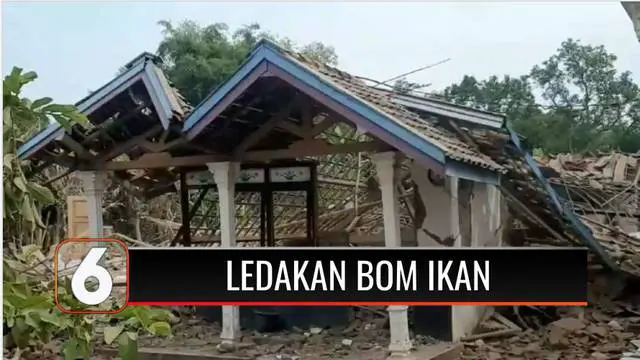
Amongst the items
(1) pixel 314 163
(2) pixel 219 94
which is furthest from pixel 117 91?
(1) pixel 314 163

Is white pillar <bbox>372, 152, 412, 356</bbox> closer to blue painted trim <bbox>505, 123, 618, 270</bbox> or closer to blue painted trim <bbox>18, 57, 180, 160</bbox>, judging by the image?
blue painted trim <bbox>505, 123, 618, 270</bbox>

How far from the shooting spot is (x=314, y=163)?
23.5 feet

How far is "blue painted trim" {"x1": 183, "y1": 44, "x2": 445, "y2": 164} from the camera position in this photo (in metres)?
5.26

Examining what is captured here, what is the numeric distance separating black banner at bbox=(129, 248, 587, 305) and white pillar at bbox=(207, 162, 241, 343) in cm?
226

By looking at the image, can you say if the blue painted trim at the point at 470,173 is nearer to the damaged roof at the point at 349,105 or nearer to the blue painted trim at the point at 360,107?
the damaged roof at the point at 349,105

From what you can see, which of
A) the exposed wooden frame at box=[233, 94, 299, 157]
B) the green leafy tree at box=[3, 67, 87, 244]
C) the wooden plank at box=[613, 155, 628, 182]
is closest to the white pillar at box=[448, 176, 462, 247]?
the exposed wooden frame at box=[233, 94, 299, 157]

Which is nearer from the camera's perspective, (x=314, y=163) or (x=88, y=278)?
(x=88, y=278)

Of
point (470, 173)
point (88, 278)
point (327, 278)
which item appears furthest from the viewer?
point (470, 173)

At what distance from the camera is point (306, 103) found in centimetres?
636

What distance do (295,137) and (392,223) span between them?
171 centimetres

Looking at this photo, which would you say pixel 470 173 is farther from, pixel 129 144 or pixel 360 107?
pixel 129 144

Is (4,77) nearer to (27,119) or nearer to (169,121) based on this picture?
(27,119)

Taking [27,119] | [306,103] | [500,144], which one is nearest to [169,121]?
[306,103]

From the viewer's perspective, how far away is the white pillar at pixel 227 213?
22.0 feet
